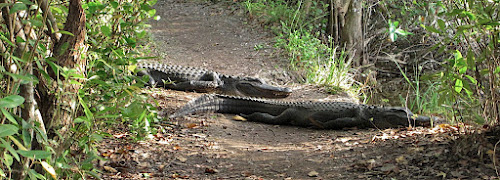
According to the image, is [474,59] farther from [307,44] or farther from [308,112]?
Answer: [307,44]

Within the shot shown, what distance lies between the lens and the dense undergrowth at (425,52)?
3.39m

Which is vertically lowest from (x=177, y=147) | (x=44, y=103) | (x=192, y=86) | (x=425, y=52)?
(x=177, y=147)

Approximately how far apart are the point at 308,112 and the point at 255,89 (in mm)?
1993

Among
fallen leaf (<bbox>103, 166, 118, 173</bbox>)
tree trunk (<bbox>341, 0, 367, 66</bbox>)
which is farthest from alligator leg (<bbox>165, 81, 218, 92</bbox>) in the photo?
tree trunk (<bbox>341, 0, 367, 66</bbox>)

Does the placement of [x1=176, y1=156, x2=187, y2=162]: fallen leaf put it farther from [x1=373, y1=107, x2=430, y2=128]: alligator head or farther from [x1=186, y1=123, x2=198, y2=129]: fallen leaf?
→ [x1=373, y1=107, x2=430, y2=128]: alligator head

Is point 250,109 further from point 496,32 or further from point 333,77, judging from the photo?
point 496,32

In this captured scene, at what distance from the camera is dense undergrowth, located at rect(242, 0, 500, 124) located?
3.39m

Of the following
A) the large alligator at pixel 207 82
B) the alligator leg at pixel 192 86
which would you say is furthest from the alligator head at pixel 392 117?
the alligator leg at pixel 192 86

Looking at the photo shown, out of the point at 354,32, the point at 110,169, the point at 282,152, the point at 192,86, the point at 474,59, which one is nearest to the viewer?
the point at 474,59

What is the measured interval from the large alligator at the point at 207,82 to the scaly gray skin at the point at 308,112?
1.38m

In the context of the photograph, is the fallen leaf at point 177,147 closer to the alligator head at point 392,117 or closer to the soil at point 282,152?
the soil at point 282,152

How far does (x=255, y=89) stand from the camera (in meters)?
7.95

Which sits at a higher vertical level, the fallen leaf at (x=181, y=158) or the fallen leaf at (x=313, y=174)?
the fallen leaf at (x=181, y=158)

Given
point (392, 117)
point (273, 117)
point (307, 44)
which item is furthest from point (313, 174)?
point (307, 44)
